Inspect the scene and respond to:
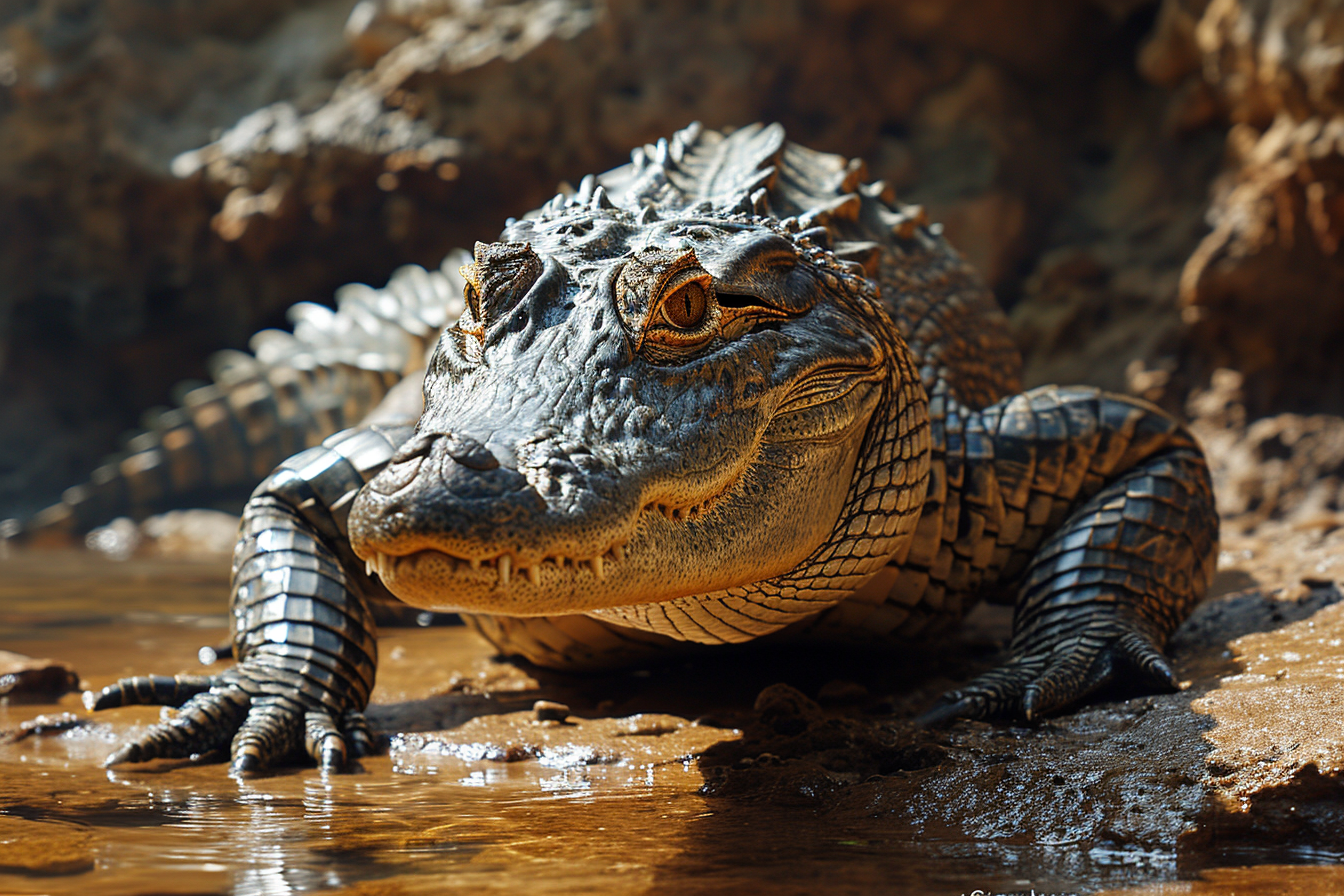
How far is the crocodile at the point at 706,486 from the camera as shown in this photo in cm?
178

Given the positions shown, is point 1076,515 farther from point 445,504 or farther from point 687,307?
point 445,504

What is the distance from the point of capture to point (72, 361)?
384 inches

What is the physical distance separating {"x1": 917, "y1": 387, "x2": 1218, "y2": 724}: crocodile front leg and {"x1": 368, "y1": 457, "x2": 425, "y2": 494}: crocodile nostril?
1.68 meters

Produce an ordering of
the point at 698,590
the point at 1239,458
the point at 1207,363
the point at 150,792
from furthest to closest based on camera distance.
Result: the point at 1207,363 → the point at 1239,458 → the point at 150,792 → the point at 698,590

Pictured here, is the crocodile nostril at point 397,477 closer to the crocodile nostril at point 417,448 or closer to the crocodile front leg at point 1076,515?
the crocodile nostril at point 417,448

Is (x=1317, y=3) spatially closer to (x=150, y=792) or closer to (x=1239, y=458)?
(x=1239, y=458)

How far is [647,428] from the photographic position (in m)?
1.98

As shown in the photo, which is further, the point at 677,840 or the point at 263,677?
the point at 263,677

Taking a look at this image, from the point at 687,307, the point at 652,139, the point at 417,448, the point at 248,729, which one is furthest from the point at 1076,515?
the point at 652,139

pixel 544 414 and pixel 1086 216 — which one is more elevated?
A: pixel 1086 216

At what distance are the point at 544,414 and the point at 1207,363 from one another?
19.2 ft

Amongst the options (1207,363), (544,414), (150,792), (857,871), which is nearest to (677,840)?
(857,871)

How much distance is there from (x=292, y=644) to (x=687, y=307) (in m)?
1.40

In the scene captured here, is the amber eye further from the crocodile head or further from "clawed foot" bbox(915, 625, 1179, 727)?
"clawed foot" bbox(915, 625, 1179, 727)
